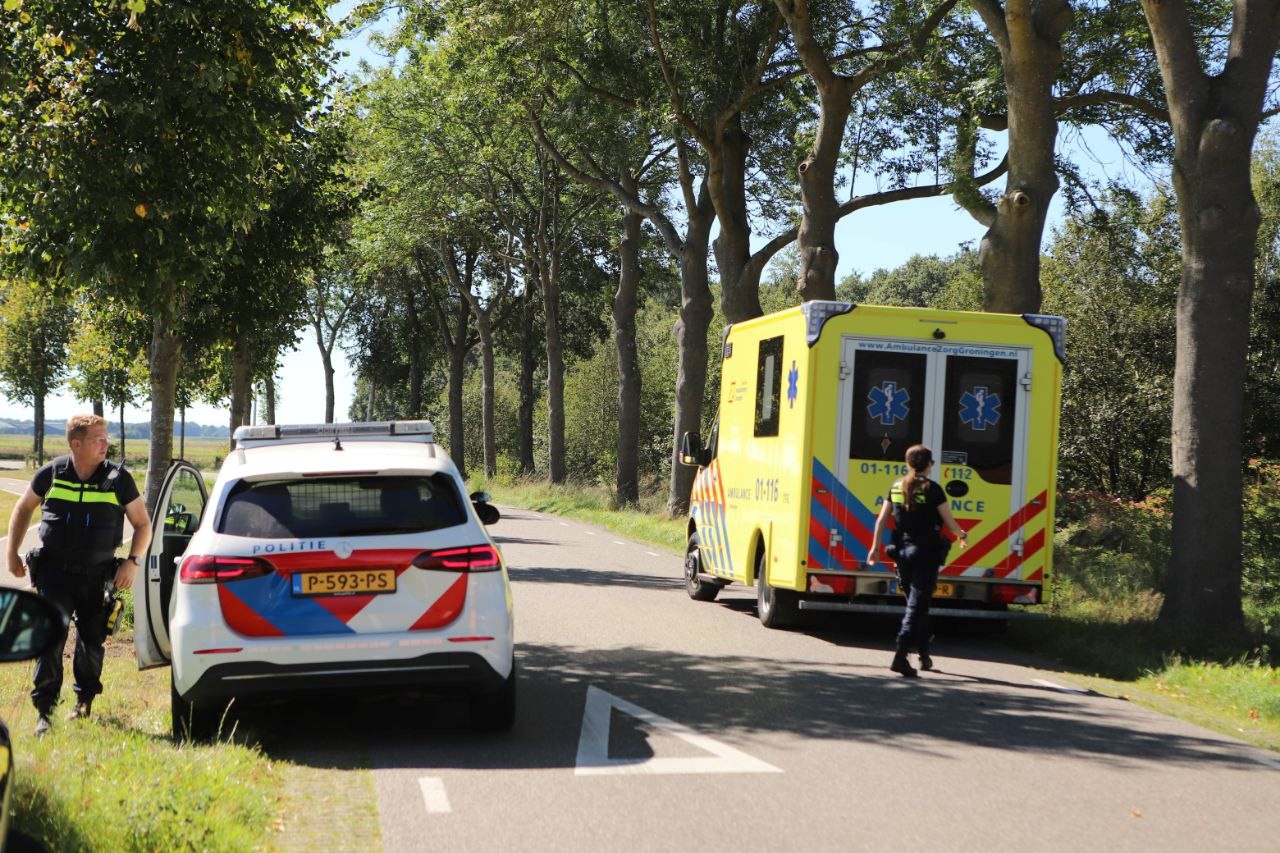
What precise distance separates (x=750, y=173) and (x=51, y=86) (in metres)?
19.4

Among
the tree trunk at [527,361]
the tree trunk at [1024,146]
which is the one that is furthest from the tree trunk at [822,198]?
the tree trunk at [527,361]

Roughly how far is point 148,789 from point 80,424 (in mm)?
2726

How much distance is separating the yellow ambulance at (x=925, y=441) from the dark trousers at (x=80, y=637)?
20.3 feet

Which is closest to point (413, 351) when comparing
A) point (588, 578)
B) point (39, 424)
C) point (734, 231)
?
point (39, 424)

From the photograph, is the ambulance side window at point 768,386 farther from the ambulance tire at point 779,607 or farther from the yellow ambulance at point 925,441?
the ambulance tire at point 779,607

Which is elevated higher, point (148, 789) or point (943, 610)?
point (943, 610)

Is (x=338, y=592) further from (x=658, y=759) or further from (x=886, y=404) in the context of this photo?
(x=886, y=404)

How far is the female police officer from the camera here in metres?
10.8

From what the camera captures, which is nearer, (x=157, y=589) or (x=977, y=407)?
(x=157, y=589)

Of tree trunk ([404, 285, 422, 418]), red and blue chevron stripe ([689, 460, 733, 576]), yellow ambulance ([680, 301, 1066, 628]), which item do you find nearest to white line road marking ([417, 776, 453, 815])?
yellow ambulance ([680, 301, 1066, 628])

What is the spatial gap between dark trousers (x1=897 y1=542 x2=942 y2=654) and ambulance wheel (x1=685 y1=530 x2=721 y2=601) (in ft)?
17.5

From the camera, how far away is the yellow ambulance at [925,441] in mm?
12500

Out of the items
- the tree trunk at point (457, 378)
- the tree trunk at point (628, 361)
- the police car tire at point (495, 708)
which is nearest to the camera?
the police car tire at point (495, 708)

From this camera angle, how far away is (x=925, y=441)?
41.4 ft
